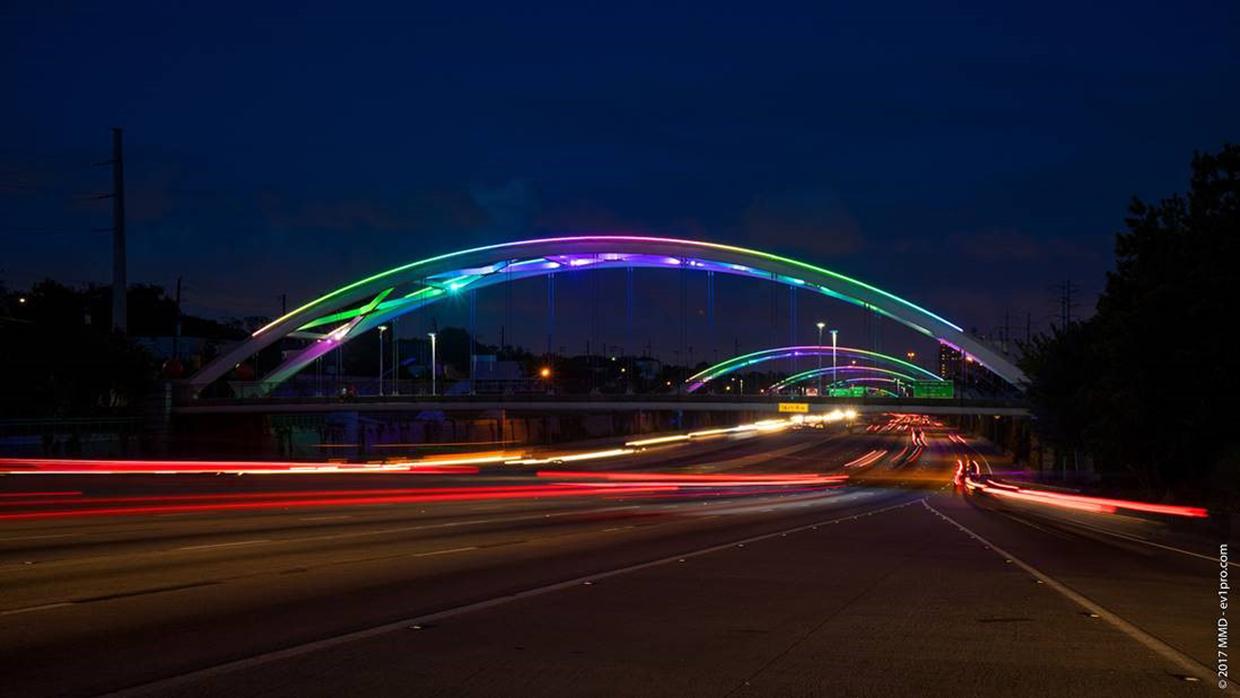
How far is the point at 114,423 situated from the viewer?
225 feet

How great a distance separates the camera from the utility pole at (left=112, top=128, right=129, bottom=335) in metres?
83.9

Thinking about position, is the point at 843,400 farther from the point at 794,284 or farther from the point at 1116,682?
the point at 1116,682

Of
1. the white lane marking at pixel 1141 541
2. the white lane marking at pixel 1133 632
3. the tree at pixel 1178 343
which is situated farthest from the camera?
the tree at pixel 1178 343

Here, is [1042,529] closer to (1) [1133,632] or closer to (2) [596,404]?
(1) [1133,632]

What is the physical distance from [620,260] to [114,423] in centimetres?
4181

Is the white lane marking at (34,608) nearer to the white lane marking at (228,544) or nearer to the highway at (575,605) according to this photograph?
the highway at (575,605)

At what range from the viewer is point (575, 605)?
11430 mm

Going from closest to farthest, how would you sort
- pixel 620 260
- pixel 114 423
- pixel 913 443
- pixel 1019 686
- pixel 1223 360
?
pixel 1019 686 → pixel 1223 360 → pixel 114 423 → pixel 620 260 → pixel 913 443

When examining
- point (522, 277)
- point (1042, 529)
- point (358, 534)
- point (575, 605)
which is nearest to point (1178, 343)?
point (1042, 529)

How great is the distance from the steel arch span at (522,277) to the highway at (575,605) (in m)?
56.1

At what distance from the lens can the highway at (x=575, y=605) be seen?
7.96m

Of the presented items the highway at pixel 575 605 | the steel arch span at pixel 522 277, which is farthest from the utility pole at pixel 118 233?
the highway at pixel 575 605


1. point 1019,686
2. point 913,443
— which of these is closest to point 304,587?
point 1019,686

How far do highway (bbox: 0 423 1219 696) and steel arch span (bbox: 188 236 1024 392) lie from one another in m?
56.1
